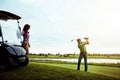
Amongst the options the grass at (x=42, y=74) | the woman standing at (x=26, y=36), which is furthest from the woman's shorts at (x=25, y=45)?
the grass at (x=42, y=74)

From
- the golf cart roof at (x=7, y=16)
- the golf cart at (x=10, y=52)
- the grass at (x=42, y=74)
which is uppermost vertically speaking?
the golf cart roof at (x=7, y=16)

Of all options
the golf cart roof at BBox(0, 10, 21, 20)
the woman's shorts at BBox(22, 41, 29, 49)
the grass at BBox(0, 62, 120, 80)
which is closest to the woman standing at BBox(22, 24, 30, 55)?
the woman's shorts at BBox(22, 41, 29, 49)

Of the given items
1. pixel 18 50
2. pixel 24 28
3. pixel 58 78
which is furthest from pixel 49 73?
pixel 24 28

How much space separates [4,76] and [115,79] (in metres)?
6.81

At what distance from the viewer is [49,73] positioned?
61.7 ft

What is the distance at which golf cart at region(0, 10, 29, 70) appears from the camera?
18062 mm

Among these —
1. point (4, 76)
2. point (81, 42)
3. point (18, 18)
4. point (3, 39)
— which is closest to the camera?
point (4, 76)

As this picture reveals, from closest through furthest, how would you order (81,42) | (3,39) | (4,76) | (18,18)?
(4,76)
(3,39)
(18,18)
(81,42)

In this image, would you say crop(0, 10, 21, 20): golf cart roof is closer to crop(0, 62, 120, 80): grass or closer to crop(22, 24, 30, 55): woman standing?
crop(22, 24, 30, 55): woman standing

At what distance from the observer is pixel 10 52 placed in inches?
717

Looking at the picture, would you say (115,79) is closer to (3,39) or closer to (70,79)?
(70,79)

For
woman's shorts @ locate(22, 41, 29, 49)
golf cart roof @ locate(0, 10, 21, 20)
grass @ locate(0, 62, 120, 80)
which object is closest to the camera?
grass @ locate(0, 62, 120, 80)

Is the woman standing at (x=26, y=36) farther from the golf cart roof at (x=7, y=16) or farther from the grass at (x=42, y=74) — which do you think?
the grass at (x=42, y=74)

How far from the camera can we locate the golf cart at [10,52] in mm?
18062
